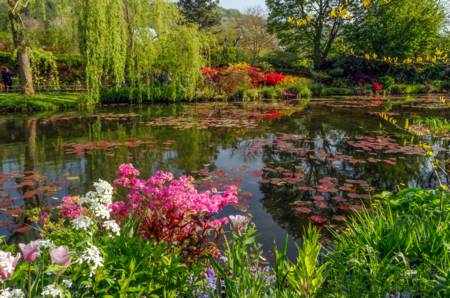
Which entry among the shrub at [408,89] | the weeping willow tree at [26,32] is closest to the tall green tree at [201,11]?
the shrub at [408,89]

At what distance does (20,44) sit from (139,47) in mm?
5091

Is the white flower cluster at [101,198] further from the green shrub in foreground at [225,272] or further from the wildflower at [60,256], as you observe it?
the wildflower at [60,256]

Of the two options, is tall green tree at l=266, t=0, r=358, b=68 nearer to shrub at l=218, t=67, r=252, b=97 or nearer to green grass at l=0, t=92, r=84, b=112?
shrub at l=218, t=67, r=252, b=97

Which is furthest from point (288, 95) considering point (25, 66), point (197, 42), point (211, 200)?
point (211, 200)

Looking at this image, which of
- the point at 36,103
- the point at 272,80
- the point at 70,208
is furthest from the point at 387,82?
the point at 70,208

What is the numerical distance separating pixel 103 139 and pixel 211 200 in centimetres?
752

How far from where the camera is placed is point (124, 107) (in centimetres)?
1656

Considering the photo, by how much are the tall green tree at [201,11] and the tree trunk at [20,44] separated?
1186 inches

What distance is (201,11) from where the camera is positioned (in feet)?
141

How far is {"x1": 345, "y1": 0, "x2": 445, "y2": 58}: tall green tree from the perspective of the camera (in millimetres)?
28625

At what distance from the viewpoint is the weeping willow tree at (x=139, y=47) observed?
1400cm

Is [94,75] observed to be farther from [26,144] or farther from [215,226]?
[215,226]

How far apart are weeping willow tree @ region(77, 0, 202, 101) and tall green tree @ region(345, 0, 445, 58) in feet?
56.2

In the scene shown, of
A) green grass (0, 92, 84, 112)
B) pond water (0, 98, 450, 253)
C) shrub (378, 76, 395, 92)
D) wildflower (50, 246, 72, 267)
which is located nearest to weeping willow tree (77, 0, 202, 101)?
green grass (0, 92, 84, 112)
